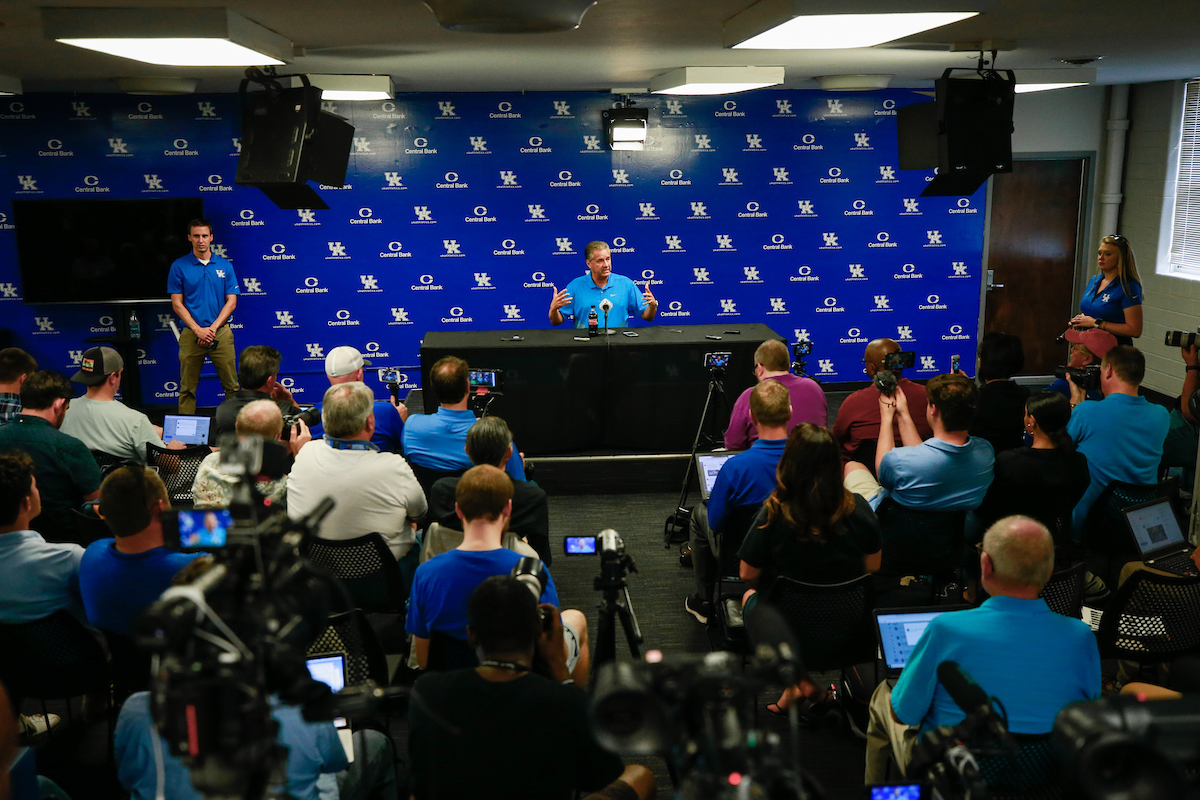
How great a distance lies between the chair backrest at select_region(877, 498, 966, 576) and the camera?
3674mm

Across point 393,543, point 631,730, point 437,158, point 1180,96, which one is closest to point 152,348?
point 437,158

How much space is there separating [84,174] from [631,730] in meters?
8.67

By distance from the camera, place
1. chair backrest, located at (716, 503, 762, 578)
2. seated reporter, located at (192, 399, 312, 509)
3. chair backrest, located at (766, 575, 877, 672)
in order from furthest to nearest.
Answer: chair backrest, located at (716, 503, 762, 578) → seated reporter, located at (192, 399, 312, 509) → chair backrest, located at (766, 575, 877, 672)

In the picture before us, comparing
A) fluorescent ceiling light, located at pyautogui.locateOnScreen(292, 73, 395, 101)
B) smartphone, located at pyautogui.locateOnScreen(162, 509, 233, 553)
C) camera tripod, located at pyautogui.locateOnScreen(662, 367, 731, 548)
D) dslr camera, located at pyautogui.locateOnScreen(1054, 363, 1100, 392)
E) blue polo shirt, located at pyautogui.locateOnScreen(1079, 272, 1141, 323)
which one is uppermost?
fluorescent ceiling light, located at pyautogui.locateOnScreen(292, 73, 395, 101)

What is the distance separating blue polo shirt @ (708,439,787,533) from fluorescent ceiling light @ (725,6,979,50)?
1.71 metres

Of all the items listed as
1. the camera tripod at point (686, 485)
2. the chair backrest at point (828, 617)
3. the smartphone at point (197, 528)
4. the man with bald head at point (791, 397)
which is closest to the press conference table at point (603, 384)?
the camera tripod at point (686, 485)

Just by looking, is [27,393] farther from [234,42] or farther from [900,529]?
[900,529]

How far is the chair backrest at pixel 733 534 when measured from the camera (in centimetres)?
363

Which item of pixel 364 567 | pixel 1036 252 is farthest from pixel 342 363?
pixel 1036 252

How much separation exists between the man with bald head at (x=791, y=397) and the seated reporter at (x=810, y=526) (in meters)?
1.42

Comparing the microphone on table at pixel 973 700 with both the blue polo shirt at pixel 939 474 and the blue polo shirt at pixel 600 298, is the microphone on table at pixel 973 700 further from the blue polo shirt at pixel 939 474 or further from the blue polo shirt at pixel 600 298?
the blue polo shirt at pixel 600 298

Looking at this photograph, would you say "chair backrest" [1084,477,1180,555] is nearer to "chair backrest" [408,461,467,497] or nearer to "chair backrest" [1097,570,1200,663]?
"chair backrest" [1097,570,1200,663]

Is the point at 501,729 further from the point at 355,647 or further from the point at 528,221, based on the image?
the point at 528,221

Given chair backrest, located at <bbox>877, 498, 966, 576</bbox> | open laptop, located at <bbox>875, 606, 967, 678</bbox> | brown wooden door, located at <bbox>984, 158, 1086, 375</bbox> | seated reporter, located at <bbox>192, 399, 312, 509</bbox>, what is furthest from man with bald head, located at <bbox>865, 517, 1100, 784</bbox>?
brown wooden door, located at <bbox>984, 158, 1086, 375</bbox>
